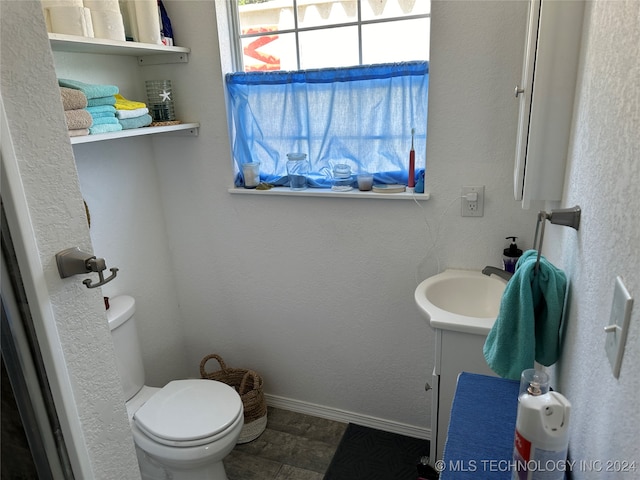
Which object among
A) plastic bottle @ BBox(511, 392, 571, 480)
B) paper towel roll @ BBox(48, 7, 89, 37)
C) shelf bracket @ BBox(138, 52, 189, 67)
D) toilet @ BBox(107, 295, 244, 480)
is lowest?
toilet @ BBox(107, 295, 244, 480)

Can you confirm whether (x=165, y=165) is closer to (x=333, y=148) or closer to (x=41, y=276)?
(x=333, y=148)

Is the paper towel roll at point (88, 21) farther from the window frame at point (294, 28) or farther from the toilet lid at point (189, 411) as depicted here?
the toilet lid at point (189, 411)

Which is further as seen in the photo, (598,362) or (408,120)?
(408,120)

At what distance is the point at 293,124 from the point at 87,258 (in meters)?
1.26

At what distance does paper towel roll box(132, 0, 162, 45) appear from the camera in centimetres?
189

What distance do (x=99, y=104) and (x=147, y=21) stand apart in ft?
1.47

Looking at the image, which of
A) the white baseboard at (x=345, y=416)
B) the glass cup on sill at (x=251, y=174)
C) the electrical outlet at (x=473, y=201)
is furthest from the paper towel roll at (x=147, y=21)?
the white baseboard at (x=345, y=416)

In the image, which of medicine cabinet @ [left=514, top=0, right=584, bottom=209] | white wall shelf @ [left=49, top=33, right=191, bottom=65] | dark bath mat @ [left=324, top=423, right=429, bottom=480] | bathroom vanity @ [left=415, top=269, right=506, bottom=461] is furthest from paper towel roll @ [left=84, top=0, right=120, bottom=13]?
dark bath mat @ [left=324, top=423, right=429, bottom=480]

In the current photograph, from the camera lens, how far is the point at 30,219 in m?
0.91

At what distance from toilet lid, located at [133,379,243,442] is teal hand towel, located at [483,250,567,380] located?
114cm

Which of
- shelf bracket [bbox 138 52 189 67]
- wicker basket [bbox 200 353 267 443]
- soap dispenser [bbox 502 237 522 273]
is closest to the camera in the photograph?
soap dispenser [bbox 502 237 522 273]

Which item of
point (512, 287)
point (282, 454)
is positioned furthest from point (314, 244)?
point (512, 287)

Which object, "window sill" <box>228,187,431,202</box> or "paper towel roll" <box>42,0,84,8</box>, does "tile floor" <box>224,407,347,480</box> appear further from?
"paper towel roll" <box>42,0,84,8</box>

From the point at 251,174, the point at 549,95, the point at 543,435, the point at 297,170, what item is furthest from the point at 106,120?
the point at 543,435
